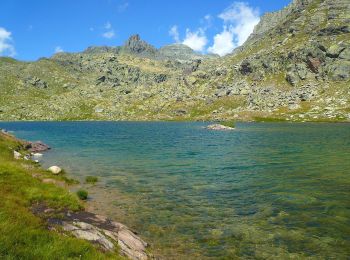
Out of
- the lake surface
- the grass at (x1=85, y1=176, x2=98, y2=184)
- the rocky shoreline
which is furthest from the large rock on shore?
the grass at (x1=85, y1=176, x2=98, y2=184)

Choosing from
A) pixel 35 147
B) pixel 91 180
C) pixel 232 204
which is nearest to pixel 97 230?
pixel 232 204

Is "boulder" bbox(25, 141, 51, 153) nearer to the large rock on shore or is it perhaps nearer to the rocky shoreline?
the rocky shoreline

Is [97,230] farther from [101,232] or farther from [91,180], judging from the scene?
[91,180]

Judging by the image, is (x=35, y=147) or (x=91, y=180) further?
(x=35, y=147)

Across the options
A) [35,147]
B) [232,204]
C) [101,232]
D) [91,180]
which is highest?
[101,232]

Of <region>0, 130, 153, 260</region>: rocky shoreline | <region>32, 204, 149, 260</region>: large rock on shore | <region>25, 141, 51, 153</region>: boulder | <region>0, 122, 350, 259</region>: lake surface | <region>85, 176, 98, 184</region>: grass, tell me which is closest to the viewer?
<region>0, 130, 153, 260</region>: rocky shoreline

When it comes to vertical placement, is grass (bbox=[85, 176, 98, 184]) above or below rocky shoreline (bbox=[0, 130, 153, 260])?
below

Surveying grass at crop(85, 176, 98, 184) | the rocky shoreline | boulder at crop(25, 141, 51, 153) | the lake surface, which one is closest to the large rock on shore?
the rocky shoreline

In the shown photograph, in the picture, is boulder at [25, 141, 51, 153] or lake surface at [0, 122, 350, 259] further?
boulder at [25, 141, 51, 153]

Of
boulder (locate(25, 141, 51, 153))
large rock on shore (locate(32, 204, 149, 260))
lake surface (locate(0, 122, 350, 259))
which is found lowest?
boulder (locate(25, 141, 51, 153))

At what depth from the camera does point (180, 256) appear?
18406mm

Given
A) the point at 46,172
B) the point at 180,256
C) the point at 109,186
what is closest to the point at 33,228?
the point at 180,256

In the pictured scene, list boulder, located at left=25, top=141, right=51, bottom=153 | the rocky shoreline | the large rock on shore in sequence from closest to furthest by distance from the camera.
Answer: the rocky shoreline, the large rock on shore, boulder, located at left=25, top=141, right=51, bottom=153

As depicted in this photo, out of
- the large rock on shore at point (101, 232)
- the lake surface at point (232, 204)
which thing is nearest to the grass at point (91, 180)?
the lake surface at point (232, 204)
